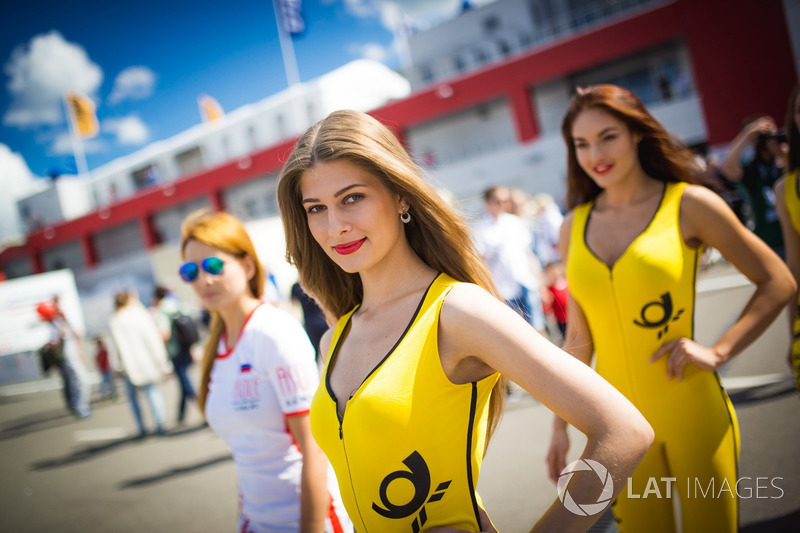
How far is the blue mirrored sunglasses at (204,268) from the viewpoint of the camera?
2.28m

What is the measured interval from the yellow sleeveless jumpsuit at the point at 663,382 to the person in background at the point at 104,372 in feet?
34.1

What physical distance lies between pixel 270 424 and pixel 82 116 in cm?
2997

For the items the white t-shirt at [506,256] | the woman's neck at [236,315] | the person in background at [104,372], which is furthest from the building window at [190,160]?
the woman's neck at [236,315]

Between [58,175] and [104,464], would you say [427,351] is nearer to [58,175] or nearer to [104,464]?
[104,464]

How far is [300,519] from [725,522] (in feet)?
4.94

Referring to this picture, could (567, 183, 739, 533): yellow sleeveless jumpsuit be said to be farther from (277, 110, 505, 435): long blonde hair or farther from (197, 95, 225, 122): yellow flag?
(197, 95, 225, 122): yellow flag

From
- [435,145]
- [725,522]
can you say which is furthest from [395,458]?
[435,145]

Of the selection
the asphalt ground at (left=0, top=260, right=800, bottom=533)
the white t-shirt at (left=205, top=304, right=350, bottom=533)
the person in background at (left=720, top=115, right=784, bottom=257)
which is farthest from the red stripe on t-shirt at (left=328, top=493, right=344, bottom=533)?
the person in background at (left=720, top=115, right=784, bottom=257)

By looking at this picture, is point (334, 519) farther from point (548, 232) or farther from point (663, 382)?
point (548, 232)

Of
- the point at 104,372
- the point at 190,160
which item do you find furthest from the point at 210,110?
the point at 104,372

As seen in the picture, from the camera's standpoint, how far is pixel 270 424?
1942mm

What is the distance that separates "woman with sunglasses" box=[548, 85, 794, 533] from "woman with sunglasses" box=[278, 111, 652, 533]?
2.19ft

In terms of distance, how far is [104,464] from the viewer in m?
5.86

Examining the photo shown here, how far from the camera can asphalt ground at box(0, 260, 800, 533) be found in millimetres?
2855
